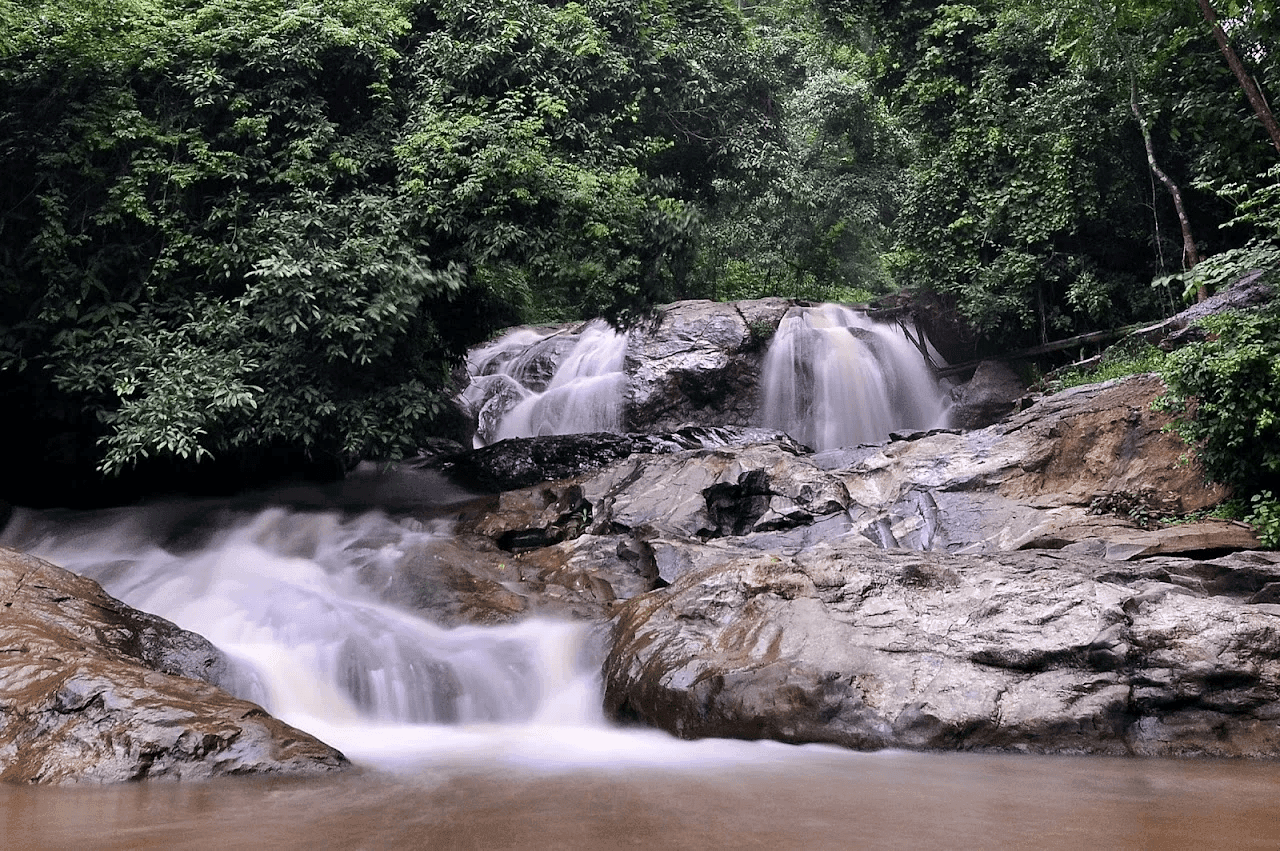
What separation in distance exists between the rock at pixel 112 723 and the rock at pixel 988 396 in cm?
1392

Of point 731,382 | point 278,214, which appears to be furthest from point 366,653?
point 731,382

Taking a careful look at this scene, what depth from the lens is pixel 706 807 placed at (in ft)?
14.0

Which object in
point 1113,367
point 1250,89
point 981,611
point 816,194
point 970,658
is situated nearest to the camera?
point 970,658

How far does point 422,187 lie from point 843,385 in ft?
29.1

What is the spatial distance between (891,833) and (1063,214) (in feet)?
46.6

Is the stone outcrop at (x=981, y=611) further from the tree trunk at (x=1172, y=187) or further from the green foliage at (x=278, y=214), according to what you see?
the tree trunk at (x=1172, y=187)

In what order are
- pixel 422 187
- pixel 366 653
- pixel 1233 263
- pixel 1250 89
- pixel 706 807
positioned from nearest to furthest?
pixel 706 807 < pixel 366 653 < pixel 1233 263 < pixel 1250 89 < pixel 422 187

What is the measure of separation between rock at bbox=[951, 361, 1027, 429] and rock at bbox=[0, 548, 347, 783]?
45.7 feet

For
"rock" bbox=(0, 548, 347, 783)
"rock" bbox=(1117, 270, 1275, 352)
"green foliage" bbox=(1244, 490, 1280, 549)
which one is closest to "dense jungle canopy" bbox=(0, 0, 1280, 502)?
"rock" bbox=(1117, 270, 1275, 352)

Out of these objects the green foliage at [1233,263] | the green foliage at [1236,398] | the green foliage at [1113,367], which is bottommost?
the green foliage at [1236,398]

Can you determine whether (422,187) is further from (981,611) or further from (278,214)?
(981,611)

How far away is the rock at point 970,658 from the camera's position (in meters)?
Answer: 5.61

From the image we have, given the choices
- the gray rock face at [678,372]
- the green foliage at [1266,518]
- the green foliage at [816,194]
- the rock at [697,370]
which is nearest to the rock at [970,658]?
the green foliage at [1266,518]

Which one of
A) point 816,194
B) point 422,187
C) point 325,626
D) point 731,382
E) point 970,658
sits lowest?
point 970,658
